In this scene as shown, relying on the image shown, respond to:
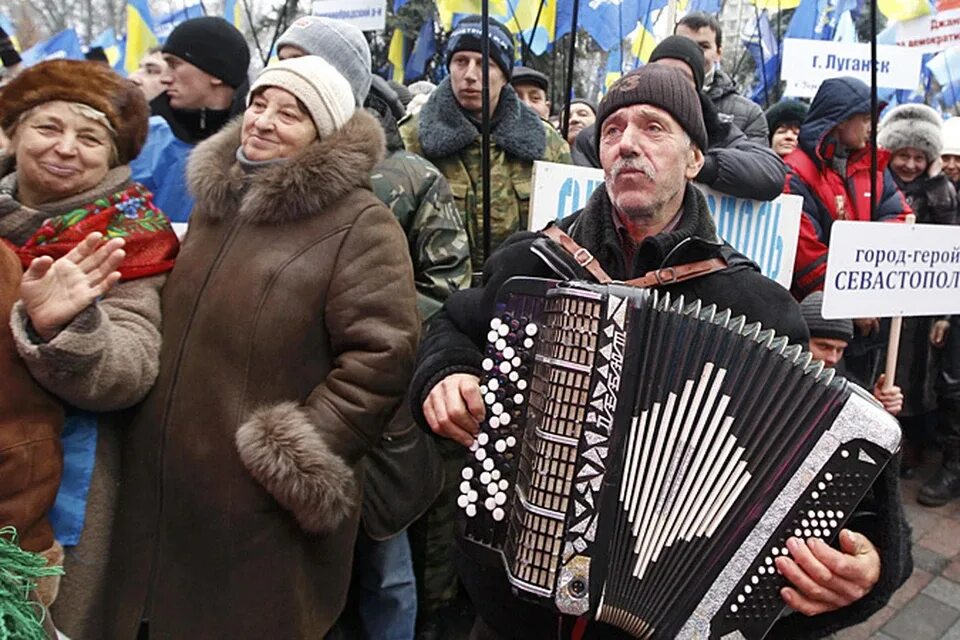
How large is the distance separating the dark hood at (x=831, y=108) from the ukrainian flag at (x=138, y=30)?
231 inches

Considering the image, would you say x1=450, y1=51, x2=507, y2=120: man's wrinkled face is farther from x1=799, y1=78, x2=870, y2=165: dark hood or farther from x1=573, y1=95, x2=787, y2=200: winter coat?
x1=799, y1=78, x2=870, y2=165: dark hood

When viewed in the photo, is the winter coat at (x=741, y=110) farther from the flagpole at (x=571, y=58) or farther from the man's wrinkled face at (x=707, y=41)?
the flagpole at (x=571, y=58)

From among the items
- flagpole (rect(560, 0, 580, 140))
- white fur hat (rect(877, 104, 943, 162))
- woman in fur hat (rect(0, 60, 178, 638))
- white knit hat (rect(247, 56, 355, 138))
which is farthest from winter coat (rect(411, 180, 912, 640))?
white fur hat (rect(877, 104, 943, 162))

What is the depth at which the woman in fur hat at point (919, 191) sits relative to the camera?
4641 millimetres

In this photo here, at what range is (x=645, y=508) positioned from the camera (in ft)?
4.75

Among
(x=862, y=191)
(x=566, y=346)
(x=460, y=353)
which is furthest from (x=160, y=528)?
(x=862, y=191)

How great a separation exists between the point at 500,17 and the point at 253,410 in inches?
261

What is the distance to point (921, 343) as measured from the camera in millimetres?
4734

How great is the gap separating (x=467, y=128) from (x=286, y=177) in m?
1.33

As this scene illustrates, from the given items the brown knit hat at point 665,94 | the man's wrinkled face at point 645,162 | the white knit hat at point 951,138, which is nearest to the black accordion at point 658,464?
the man's wrinkled face at point 645,162

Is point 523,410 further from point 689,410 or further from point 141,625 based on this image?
point 141,625

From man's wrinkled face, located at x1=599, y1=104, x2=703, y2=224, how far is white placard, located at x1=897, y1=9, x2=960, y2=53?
6992mm

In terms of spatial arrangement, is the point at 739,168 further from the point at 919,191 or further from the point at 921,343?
the point at 921,343

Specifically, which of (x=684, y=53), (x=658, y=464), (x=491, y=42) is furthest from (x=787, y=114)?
(x=658, y=464)
